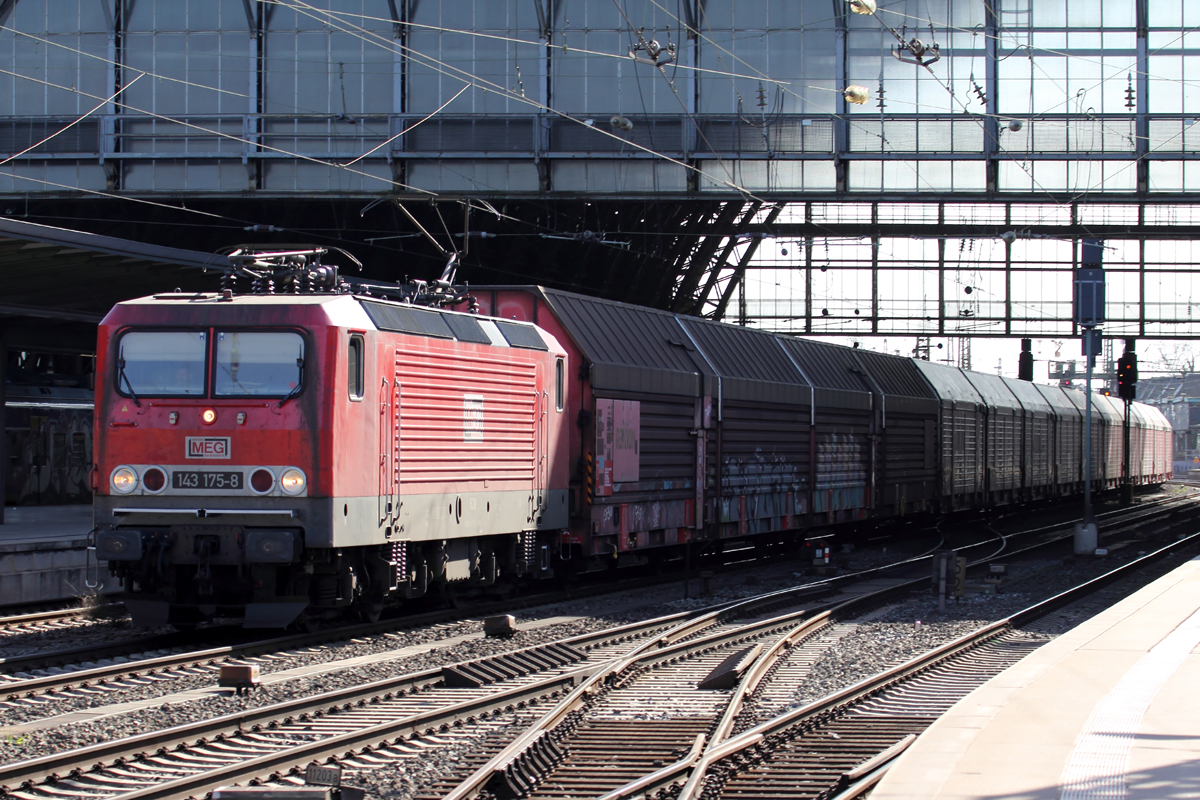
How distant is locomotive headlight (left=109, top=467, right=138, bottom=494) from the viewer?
11938 millimetres

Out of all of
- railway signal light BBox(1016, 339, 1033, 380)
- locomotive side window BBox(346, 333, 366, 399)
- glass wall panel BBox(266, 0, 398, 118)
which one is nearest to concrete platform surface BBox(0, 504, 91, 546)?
locomotive side window BBox(346, 333, 366, 399)

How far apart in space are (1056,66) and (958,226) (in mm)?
10889

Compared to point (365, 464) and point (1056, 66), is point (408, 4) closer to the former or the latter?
point (1056, 66)

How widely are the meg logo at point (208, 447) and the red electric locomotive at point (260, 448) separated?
12 mm

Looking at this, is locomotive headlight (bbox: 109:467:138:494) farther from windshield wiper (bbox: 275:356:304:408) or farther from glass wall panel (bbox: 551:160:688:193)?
glass wall panel (bbox: 551:160:688:193)

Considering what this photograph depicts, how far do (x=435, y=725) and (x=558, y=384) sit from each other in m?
7.54

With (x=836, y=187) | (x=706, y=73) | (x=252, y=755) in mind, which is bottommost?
(x=252, y=755)

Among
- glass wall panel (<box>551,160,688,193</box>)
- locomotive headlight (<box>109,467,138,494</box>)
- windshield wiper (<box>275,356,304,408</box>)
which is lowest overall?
locomotive headlight (<box>109,467,138,494</box>)

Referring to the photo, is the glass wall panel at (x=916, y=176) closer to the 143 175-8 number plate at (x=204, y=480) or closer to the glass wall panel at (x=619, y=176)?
the glass wall panel at (x=619, y=176)

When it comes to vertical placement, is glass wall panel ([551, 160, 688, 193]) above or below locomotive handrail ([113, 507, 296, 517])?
above

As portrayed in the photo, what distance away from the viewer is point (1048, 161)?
90.2ft

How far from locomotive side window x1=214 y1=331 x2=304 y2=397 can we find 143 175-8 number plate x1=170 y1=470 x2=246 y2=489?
758mm

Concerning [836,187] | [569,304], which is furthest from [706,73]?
[569,304]

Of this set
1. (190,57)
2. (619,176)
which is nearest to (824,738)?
(619,176)
